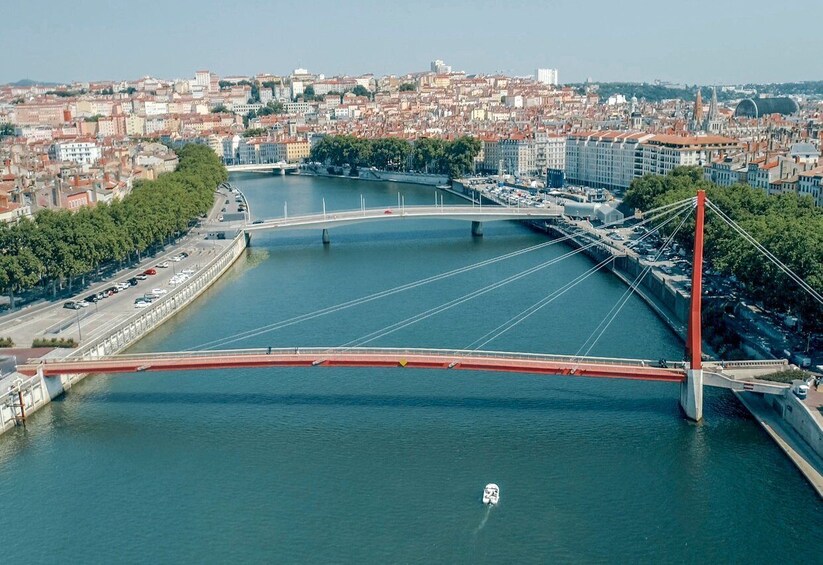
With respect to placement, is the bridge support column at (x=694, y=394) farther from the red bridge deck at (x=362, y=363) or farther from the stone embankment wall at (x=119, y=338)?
the stone embankment wall at (x=119, y=338)

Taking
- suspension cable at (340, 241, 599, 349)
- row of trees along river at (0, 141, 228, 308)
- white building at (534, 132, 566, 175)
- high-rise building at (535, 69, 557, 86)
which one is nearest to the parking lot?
row of trees along river at (0, 141, 228, 308)

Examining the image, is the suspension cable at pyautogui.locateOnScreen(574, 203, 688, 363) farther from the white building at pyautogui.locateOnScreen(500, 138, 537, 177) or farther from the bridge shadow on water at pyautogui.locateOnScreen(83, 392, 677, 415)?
the white building at pyautogui.locateOnScreen(500, 138, 537, 177)

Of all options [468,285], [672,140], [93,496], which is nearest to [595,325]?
[468,285]

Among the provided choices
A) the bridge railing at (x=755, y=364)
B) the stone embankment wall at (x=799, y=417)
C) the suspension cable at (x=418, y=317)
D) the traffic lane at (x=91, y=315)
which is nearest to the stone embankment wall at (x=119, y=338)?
the traffic lane at (x=91, y=315)

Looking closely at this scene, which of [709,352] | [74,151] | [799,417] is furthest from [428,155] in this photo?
[799,417]

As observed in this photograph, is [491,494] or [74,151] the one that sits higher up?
[74,151]

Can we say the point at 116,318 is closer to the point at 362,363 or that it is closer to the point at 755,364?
the point at 362,363
